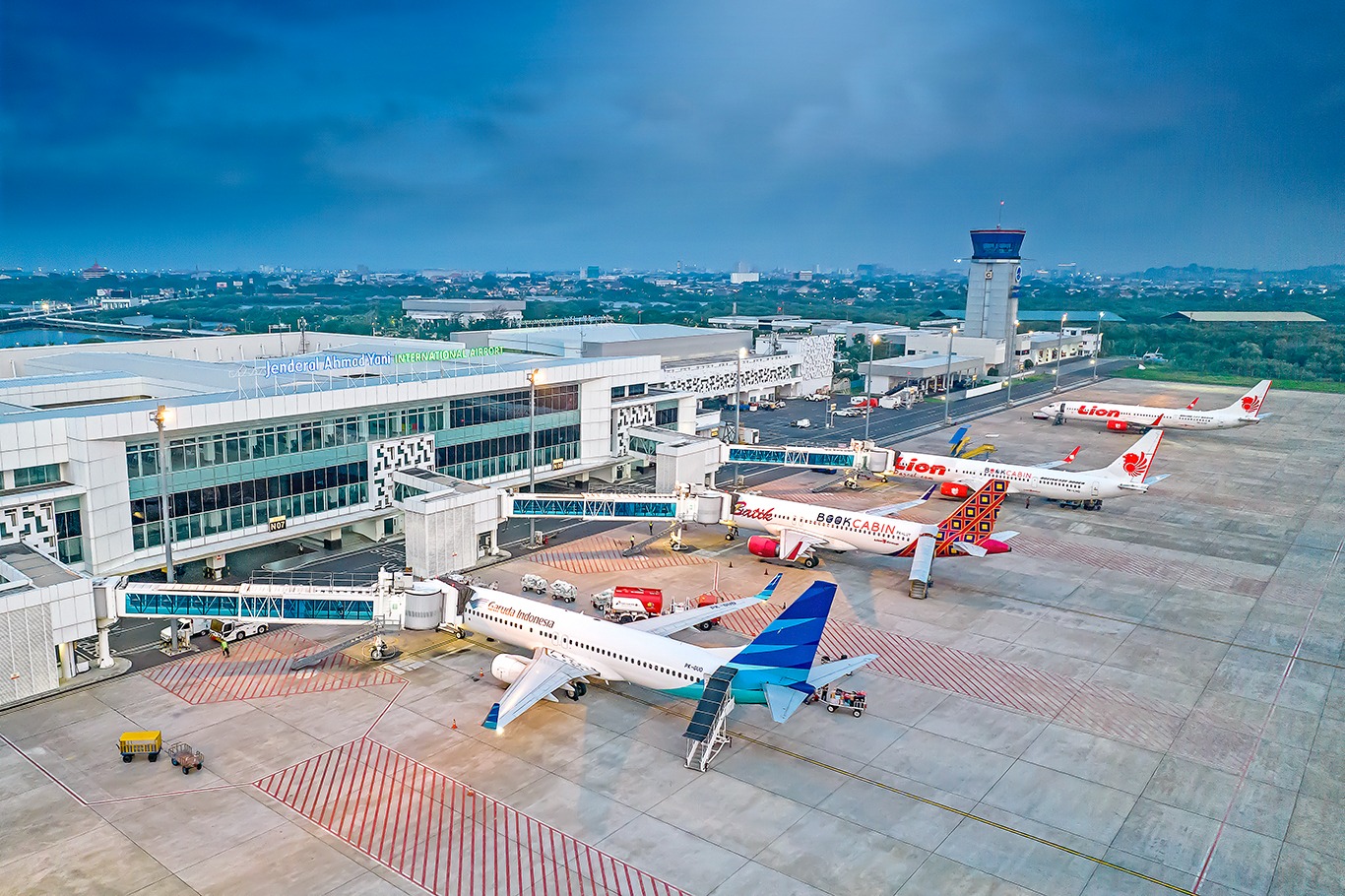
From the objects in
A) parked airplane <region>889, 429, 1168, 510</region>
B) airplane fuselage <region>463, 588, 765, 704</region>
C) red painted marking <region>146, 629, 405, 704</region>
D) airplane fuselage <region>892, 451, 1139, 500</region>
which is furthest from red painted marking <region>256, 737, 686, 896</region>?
airplane fuselage <region>892, 451, 1139, 500</region>

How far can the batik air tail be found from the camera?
90.4 meters

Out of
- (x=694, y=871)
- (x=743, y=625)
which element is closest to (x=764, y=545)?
(x=743, y=625)

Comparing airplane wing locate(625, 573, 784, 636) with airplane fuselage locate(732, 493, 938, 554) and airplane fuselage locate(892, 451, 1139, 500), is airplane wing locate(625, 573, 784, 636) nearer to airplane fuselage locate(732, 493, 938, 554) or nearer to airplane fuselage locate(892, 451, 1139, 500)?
airplane fuselage locate(732, 493, 938, 554)

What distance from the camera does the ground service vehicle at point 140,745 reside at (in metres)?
43.0

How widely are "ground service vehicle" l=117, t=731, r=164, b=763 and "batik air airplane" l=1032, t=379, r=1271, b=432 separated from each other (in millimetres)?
139491

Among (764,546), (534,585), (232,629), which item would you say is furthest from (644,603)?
(232,629)

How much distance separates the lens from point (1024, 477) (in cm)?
9569

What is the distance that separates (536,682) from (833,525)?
34299 mm

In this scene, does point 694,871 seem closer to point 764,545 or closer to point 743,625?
point 743,625

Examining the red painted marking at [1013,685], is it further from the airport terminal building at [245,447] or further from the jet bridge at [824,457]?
the jet bridge at [824,457]

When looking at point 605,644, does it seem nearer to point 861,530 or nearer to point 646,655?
point 646,655

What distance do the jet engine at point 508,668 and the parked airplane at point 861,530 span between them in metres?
29.5

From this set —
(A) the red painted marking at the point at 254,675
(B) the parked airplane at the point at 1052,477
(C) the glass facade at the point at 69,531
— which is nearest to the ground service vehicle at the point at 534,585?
(A) the red painted marking at the point at 254,675

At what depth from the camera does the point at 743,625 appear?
61969mm
